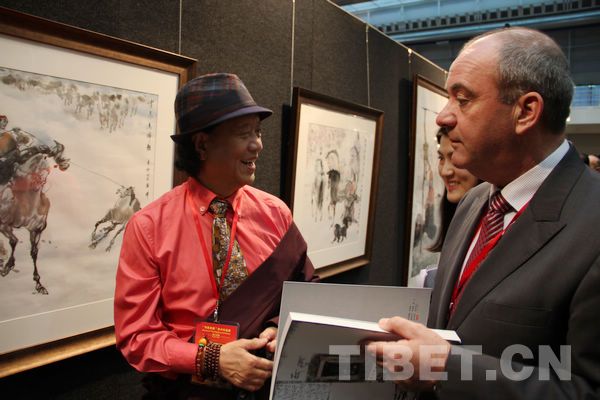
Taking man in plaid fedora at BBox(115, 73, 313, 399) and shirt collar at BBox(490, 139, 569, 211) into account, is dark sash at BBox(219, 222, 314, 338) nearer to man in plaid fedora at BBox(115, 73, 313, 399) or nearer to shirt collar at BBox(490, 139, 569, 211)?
man in plaid fedora at BBox(115, 73, 313, 399)

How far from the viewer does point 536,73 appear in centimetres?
110

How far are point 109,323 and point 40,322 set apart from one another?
26cm

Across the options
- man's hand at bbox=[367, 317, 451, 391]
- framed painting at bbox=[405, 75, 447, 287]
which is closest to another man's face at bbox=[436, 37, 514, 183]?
man's hand at bbox=[367, 317, 451, 391]

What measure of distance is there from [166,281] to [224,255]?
19 cm

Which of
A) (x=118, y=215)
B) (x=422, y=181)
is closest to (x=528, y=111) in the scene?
(x=118, y=215)

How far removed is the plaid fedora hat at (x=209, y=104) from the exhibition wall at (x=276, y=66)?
46 centimetres

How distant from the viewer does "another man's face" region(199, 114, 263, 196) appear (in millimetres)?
1523

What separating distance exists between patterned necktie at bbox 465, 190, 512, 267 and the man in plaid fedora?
0.56 meters

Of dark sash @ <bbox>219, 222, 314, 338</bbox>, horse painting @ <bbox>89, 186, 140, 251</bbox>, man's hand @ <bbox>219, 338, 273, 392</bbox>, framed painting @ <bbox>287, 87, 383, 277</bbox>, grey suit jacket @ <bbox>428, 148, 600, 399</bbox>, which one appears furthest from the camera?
framed painting @ <bbox>287, 87, 383, 277</bbox>

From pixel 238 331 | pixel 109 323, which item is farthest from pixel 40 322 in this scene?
pixel 238 331

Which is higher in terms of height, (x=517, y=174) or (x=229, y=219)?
(x=517, y=174)

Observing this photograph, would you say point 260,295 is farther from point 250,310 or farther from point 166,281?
point 166,281

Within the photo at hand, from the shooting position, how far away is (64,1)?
151 centimetres

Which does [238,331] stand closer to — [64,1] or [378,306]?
[378,306]
